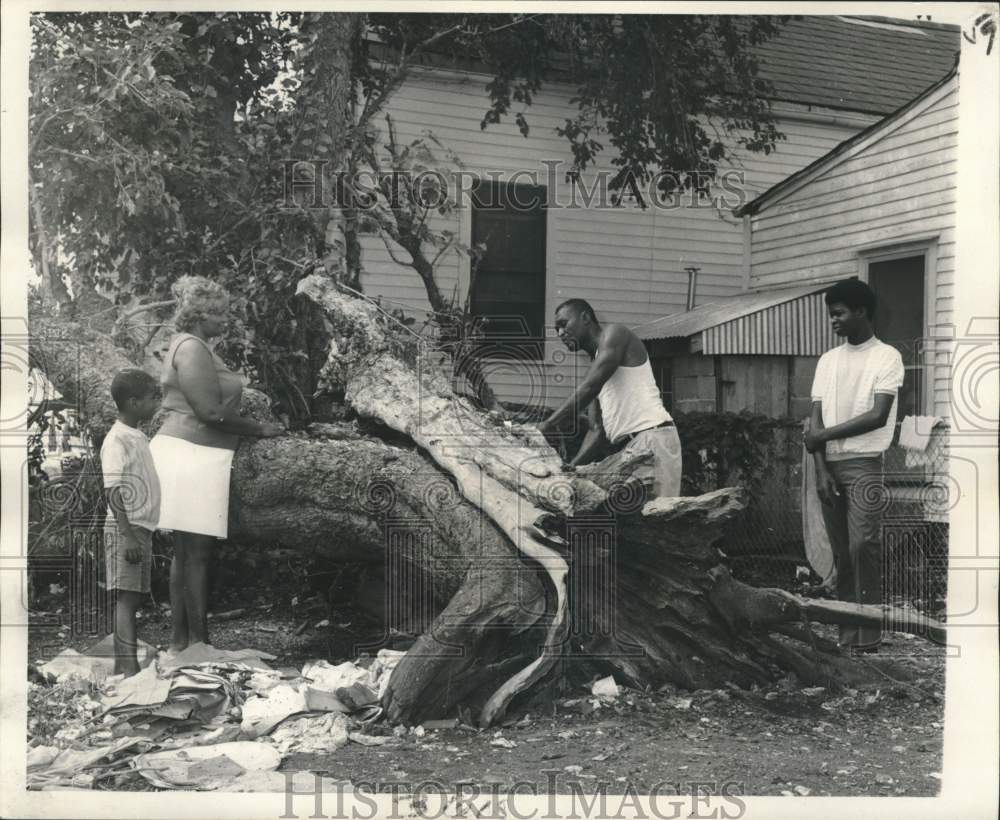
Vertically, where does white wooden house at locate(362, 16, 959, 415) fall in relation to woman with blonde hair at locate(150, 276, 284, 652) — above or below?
above

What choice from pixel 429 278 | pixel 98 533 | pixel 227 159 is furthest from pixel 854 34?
pixel 98 533

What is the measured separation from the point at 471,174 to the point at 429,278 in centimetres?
65

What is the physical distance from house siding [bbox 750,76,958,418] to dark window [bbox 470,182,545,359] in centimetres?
125

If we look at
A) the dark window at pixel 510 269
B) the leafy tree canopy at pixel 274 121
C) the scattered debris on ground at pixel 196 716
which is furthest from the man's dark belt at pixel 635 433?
the scattered debris on ground at pixel 196 716

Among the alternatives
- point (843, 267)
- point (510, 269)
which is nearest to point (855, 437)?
point (843, 267)

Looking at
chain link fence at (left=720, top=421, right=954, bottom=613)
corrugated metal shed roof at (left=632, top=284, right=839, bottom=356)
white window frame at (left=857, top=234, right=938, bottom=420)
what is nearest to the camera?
chain link fence at (left=720, top=421, right=954, bottom=613)

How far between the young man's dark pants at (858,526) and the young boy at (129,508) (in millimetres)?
3614

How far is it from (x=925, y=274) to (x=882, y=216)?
48 cm

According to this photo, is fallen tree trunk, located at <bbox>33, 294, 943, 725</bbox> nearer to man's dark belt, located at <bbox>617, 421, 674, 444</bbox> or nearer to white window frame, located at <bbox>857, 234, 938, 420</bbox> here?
man's dark belt, located at <bbox>617, 421, 674, 444</bbox>

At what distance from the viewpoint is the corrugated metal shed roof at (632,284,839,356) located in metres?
5.42

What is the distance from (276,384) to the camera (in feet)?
18.6

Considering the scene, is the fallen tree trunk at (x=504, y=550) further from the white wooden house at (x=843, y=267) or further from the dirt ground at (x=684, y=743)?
the white wooden house at (x=843, y=267)

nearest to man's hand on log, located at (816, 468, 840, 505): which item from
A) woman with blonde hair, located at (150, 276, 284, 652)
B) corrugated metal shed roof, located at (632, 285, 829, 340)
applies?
corrugated metal shed roof, located at (632, 285, 829, 340)

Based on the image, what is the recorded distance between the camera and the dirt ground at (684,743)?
165 inches
